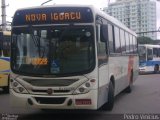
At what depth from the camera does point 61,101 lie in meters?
10.2

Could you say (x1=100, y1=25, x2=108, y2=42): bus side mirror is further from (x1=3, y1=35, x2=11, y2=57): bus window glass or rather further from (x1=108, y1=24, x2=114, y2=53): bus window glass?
(x1=3, y1=35, x2=11, y2=57): bus window glass

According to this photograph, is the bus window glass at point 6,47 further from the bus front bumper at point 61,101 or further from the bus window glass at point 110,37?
the bus front bumper at point 61,101

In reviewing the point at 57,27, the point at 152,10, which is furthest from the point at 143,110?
the point at 152,10

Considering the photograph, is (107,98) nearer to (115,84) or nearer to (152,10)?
(115,84)

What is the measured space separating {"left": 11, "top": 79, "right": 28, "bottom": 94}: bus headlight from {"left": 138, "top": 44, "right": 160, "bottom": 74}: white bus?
85.5 ft

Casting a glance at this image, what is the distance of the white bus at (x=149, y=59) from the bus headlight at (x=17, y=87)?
1027 inches

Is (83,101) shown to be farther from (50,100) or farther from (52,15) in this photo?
(52,15)

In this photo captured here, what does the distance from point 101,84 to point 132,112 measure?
1941mm

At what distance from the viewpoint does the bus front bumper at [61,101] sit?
33.2ft

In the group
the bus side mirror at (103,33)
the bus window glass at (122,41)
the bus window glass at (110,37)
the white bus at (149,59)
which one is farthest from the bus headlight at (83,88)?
the white bus at (149,59)

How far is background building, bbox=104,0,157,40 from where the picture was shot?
204 ft

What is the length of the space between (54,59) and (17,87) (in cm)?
118

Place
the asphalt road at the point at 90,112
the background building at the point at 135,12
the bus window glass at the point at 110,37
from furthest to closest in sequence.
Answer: the background building at the point at 135,12
the bus window glass at the point at 110,37
the asphalt road at the point at 90,112

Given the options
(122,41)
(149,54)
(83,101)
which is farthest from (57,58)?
(149,54)
